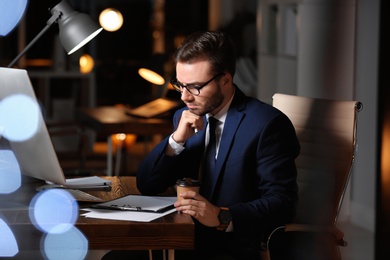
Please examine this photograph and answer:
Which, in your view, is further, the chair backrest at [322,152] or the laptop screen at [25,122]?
the chair backrest at [322,152]

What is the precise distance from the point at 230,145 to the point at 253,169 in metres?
0.12

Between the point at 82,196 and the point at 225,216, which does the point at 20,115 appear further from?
the point at 225,216

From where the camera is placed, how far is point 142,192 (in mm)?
2930

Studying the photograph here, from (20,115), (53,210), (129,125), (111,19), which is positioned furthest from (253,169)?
(111,19)

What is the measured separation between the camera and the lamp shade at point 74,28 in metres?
2.88

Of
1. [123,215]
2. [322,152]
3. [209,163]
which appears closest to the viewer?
[123,215]

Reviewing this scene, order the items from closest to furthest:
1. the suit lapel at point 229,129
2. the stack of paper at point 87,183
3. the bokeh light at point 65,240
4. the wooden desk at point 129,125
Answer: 1. the bokeh light at point 65,240
2. the suit lapel at point 229,129
3. the stack of paper at point 87,183
4. the wooden desk at point 129,125

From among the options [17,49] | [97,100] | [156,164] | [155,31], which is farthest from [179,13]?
[156,164]

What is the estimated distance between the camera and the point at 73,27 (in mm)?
2900

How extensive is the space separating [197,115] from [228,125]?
0.13 m

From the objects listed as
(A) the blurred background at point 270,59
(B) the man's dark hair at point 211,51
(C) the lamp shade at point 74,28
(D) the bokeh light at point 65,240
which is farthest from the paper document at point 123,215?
(A) the blurred background at point 270,59

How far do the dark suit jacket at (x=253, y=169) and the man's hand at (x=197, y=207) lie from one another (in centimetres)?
14

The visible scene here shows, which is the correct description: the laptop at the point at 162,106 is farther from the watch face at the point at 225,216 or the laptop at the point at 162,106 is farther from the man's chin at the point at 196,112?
the watch face at the point at 225,216

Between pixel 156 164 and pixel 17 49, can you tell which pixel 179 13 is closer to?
pixel 17 49
